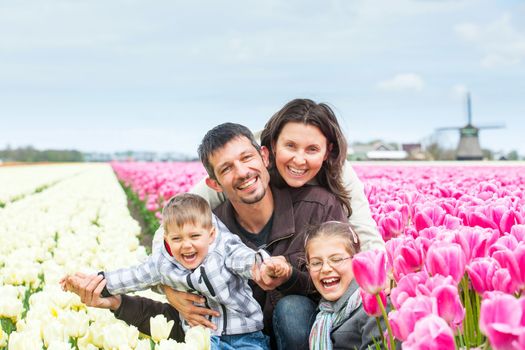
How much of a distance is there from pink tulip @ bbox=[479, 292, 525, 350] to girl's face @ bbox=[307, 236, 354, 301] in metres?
1.31

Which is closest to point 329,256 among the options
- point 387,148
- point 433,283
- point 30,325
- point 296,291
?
point 296,291

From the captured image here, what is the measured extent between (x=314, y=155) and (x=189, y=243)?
823mm

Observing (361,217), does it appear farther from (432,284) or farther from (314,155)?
(432,284)

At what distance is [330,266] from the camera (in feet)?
8.26

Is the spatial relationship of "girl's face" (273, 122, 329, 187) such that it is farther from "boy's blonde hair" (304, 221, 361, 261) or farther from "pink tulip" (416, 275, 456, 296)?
"pink tulip" (416, 275, 456, 296)

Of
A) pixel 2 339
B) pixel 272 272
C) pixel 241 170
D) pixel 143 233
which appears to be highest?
pixel 241 170

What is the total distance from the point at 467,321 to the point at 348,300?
86 centimetres

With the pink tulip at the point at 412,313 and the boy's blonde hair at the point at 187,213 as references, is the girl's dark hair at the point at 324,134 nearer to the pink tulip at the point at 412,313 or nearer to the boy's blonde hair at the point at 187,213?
the boy's blonde hair at the point at 187,213

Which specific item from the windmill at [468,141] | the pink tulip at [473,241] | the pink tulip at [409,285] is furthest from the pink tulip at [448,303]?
the windmill at [468,141]

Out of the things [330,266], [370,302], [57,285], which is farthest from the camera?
[57,285]

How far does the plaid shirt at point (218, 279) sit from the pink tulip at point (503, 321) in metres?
1.70

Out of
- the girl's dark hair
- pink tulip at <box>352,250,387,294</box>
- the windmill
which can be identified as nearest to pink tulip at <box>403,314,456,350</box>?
pink tulip at <box>352,250,387,294</box>

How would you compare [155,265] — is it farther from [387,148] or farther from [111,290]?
[387,148]

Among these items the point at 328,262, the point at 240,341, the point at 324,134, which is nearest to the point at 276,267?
the point at 328,262
